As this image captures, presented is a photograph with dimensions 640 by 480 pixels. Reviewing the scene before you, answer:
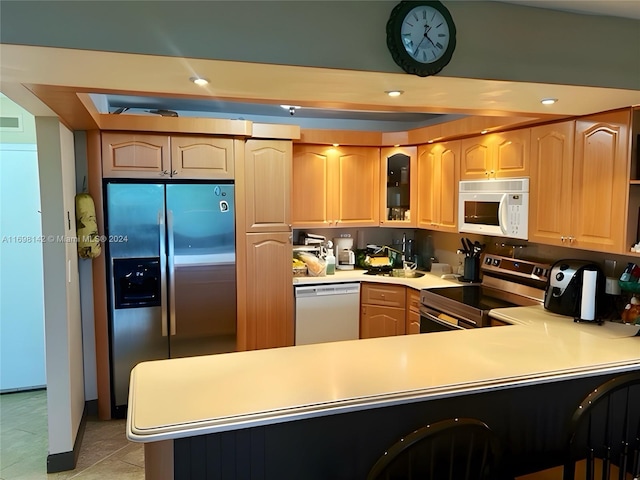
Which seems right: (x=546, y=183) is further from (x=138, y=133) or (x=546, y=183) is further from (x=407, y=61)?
(x=138, y=133)

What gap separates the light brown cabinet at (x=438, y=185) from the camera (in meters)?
3.97

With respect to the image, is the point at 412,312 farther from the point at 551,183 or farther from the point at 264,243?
the point at 551,183

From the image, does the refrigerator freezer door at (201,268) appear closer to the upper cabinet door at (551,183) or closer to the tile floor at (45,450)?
the tile floor at (45,450)

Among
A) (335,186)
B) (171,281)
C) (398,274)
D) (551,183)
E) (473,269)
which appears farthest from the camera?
(335,186)

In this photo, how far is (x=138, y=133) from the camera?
3471 millimetres

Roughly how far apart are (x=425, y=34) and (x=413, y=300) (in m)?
2.61

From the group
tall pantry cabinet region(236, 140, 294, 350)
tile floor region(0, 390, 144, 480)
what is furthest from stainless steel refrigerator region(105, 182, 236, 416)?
tile floor region(0, 390, 144, 480)

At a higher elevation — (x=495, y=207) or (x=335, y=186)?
(x=335, y=186)

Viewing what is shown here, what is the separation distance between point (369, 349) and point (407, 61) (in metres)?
1.25

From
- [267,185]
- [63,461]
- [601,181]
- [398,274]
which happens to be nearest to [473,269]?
[398,274]

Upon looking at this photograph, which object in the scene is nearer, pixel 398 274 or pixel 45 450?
pixel 45 450

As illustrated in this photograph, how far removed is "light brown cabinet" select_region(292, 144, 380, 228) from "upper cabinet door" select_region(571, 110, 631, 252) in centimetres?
202

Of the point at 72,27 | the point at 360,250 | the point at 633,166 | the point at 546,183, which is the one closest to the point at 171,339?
the point at 360,250

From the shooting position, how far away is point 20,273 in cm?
392
